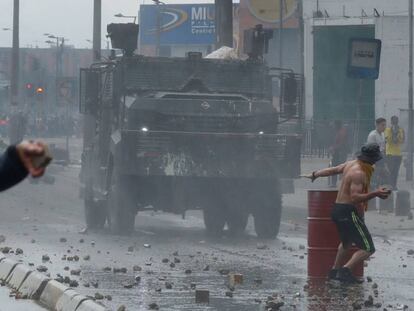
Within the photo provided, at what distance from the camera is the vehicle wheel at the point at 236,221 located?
18.8 meters

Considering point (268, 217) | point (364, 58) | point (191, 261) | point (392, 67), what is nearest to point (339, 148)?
point (364, 58)

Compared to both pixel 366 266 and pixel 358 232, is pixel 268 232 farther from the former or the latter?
pixel 358 232

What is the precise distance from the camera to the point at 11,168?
422 centimetres

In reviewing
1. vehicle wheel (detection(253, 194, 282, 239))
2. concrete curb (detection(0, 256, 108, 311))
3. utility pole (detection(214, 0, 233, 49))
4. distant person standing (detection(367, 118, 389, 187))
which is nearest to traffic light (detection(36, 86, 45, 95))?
Result: utility pole (detection(214, 0, 233, 49))

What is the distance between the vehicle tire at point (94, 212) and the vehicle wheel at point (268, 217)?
106 inches

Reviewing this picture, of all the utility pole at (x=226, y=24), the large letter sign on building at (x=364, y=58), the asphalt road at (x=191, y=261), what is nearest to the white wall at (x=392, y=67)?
the utility pole at (x=226, y=24)

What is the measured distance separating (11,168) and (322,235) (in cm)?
903

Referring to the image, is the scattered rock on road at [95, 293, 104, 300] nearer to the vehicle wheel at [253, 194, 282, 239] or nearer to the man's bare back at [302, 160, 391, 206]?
the man's bare back at [302, 160, 391, 206]

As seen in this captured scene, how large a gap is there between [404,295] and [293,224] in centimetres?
1051

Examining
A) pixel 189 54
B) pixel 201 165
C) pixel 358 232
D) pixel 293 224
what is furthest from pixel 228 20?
pixel 358 232

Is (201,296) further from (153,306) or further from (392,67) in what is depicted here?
(392,67)

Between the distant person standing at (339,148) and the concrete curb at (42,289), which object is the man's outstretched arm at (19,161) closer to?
the concrete curb at (42,289)

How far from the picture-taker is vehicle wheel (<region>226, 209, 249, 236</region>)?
18.8 m

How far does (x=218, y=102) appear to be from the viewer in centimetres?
1800
